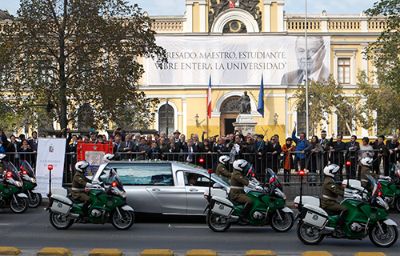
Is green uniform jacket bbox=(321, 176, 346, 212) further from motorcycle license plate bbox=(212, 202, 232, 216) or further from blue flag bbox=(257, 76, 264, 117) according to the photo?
blue flag bbox=(257, 76, 264, 117)

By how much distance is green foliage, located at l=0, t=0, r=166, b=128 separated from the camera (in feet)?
97.0

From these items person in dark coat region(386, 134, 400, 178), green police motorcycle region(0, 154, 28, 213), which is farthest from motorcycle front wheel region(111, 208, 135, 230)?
person in dark coat region(386, 134, 400, 178)

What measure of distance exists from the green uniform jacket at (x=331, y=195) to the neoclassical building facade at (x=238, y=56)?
4741 cm

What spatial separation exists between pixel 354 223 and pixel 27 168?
10291 millimetres

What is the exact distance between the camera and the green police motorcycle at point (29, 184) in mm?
20953

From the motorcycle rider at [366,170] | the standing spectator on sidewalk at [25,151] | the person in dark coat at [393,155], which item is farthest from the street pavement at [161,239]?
the standing spectator on sidewalk at [25,151]

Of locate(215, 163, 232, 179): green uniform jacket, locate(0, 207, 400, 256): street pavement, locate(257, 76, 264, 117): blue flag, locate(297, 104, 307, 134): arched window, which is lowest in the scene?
locate(0, 207, 400, 256): street pavement

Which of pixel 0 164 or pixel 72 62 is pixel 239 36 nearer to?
pixel 72 62

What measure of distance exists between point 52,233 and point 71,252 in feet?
10.3

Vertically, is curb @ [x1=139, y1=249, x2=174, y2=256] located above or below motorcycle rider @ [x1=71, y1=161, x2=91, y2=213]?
below

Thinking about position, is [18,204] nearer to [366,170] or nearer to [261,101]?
[366,170]

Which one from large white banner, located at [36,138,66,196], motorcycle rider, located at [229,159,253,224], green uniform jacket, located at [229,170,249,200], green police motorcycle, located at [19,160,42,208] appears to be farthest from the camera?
large white banner, located at [36,138,66,196]

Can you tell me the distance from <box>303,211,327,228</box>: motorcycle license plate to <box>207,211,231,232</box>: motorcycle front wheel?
101 inches

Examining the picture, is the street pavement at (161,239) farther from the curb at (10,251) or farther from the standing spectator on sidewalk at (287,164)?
the standing spectator on sidewalk at (287,164)
